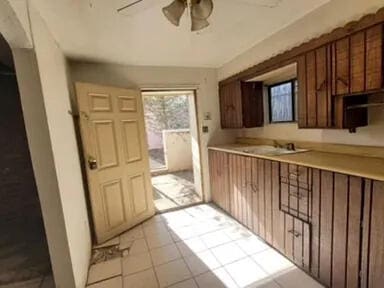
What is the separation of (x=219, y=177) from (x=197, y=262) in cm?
134

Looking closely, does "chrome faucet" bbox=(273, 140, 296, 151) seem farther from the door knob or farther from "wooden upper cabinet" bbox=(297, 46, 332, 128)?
the door knob

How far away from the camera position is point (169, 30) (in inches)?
79.7

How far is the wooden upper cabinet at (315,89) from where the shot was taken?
174cm

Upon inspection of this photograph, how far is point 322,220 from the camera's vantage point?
1.62 meters

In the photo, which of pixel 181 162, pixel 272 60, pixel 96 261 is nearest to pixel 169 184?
pixel 181 162

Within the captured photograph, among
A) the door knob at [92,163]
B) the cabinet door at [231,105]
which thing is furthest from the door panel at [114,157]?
the cabinet door at [231,105]

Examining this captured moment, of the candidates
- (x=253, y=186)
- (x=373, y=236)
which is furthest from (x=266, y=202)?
(x=373, y=236)

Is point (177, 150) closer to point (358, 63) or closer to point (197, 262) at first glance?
point (197, 262)

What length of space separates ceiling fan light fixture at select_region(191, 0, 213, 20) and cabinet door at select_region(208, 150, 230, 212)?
1.88 metres

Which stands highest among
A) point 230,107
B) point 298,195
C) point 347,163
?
point 230,107

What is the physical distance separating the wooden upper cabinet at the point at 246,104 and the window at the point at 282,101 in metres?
0.15

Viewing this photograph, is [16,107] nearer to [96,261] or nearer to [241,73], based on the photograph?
[96,261]

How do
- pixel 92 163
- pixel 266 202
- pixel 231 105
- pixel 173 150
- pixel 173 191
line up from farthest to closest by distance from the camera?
1. pixel 173 150
2. pixel 173 191
3. pixel 231 105
4. pixel 92 163
5. pixel 266 202

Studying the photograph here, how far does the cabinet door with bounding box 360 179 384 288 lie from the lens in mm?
1260
